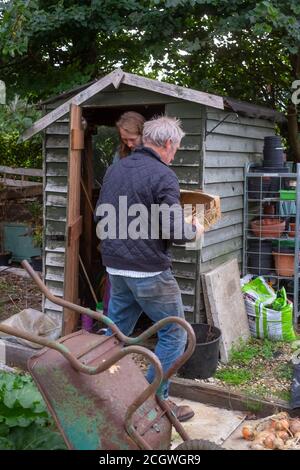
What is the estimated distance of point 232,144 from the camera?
5.87 metres

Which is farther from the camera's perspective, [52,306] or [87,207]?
[87,207]

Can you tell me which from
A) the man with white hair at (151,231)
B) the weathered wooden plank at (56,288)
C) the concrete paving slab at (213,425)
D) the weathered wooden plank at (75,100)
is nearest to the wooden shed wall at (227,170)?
the weathered wooden plank at (75,100)

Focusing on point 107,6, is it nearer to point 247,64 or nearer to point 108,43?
point 108,43

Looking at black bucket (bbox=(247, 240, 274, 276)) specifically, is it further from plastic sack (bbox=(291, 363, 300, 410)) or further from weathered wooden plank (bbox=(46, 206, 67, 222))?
weathered wooden plank (bbox=(46, 206, 67, 222))

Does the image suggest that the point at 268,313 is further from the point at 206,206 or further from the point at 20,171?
the point at 20,171

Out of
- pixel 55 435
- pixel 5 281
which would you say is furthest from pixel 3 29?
pixel 55 435

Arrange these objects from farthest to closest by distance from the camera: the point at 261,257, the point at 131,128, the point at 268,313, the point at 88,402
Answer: the point at 261,257, the point at 268,313, the point at 131,128, the point at 88,402

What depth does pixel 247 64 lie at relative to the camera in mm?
8773

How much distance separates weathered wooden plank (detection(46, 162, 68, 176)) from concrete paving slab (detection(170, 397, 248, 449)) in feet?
8.80

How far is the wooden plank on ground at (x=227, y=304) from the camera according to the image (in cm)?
522

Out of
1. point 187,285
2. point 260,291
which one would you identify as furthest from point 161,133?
point 260,291

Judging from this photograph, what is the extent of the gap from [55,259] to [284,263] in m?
2.49

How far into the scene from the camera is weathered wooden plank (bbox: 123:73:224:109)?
497cm
